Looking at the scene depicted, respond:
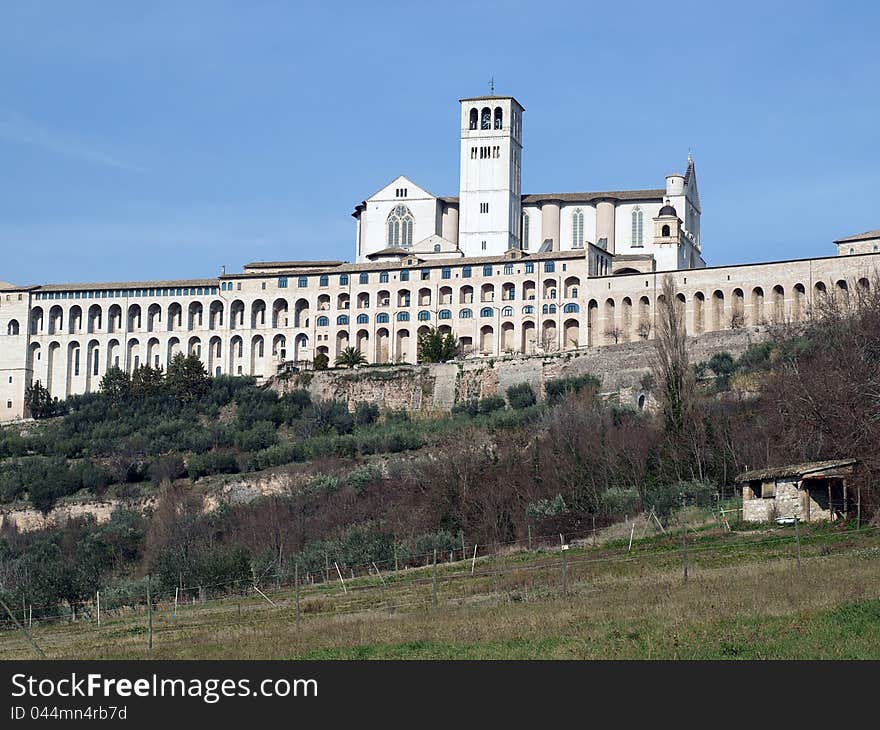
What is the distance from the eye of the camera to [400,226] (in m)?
95.2

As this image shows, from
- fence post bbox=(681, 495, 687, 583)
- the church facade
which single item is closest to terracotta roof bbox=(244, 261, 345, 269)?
the church facade

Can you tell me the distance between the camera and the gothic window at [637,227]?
92.6 meters

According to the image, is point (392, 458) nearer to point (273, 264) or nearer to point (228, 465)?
point (228, 465)

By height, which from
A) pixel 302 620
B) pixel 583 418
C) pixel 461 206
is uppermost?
pixel 461 206

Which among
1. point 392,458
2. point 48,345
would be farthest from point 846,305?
point 48,345

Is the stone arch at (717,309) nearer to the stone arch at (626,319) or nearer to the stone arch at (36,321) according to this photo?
the stone arch at (626,319)

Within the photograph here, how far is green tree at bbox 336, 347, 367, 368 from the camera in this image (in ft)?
274

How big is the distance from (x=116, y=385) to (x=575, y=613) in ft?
215

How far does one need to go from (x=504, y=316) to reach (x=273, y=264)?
15.7 metres

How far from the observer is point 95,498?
223 ft

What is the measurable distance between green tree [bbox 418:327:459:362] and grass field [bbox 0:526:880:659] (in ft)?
152

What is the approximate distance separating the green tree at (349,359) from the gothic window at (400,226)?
40.6 feet

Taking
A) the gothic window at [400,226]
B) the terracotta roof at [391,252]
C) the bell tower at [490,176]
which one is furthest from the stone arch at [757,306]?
the gothic window at [400,226]
